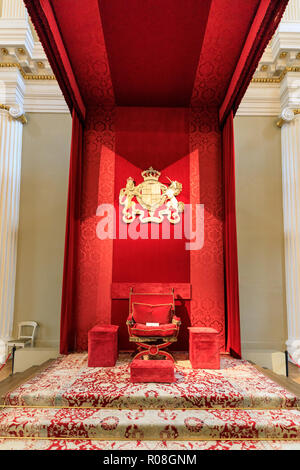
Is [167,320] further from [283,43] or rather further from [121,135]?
[283,43]

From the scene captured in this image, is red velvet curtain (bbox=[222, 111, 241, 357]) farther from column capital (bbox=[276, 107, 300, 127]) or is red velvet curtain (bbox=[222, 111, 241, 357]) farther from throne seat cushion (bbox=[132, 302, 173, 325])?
column capital (bbox=[276, 107, 300, 127])

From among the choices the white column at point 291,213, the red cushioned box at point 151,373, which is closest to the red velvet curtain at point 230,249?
the white column at point 291,213

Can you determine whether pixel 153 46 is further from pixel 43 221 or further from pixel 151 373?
pixel 151 373

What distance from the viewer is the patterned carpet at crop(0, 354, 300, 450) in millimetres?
2646

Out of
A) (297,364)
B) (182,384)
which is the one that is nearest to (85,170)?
(182,384)

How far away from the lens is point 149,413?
295cm

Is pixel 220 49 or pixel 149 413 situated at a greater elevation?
pixel 220 49

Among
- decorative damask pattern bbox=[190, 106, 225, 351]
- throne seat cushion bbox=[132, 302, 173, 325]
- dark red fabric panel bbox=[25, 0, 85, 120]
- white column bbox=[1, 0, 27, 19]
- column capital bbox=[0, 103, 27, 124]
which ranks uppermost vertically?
white column bbox=[1, 0, 27, 19]

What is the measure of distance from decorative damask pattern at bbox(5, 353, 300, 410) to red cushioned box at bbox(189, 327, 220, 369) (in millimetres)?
215

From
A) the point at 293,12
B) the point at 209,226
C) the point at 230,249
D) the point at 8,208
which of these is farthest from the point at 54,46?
the point at 293,12

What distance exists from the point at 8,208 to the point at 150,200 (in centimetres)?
234

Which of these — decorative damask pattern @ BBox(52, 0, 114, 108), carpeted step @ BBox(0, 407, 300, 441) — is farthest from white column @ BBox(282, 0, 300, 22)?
carpeted step @ BBox(0, 407, 300, 441)

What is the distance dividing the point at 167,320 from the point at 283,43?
477cm

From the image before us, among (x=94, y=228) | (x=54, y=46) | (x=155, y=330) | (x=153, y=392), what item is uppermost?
(x=54, y=46)
